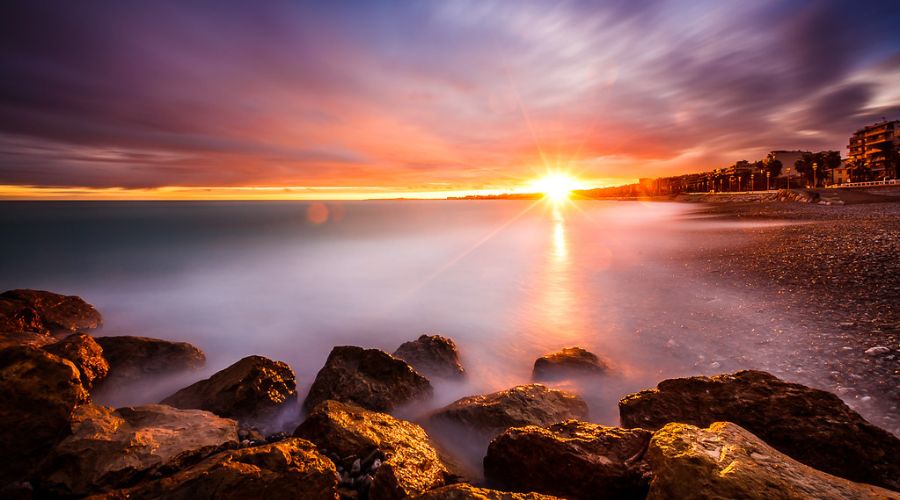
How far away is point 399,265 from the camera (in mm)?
28438

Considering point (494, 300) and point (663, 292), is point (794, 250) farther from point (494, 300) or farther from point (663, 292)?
point (494, 300)

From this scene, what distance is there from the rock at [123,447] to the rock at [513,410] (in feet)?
11.1

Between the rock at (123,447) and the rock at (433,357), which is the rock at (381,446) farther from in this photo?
the rock at (433,357)

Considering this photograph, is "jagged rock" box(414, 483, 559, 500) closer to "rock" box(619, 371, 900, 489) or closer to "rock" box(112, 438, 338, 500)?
"rock" box(112, 438, 338, 500)

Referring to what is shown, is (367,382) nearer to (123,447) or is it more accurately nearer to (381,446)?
(381,446)

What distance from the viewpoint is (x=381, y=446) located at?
4719mm

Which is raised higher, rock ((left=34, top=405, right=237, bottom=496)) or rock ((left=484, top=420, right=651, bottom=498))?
rock ((left=34, top=405, right=237, bottom=496))

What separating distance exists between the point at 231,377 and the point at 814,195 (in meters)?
69.6

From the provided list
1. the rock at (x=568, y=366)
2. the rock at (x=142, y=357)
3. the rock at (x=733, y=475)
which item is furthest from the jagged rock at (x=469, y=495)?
the rock at (x=142, y=357)

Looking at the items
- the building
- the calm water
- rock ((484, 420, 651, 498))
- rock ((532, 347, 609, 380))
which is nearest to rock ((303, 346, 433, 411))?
the calm water

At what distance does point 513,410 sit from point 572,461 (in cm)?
225

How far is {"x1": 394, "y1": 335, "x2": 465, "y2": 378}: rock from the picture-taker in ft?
29.7

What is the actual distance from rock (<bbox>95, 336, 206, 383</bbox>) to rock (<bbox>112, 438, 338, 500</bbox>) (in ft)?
20.0

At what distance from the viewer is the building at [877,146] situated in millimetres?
78562
